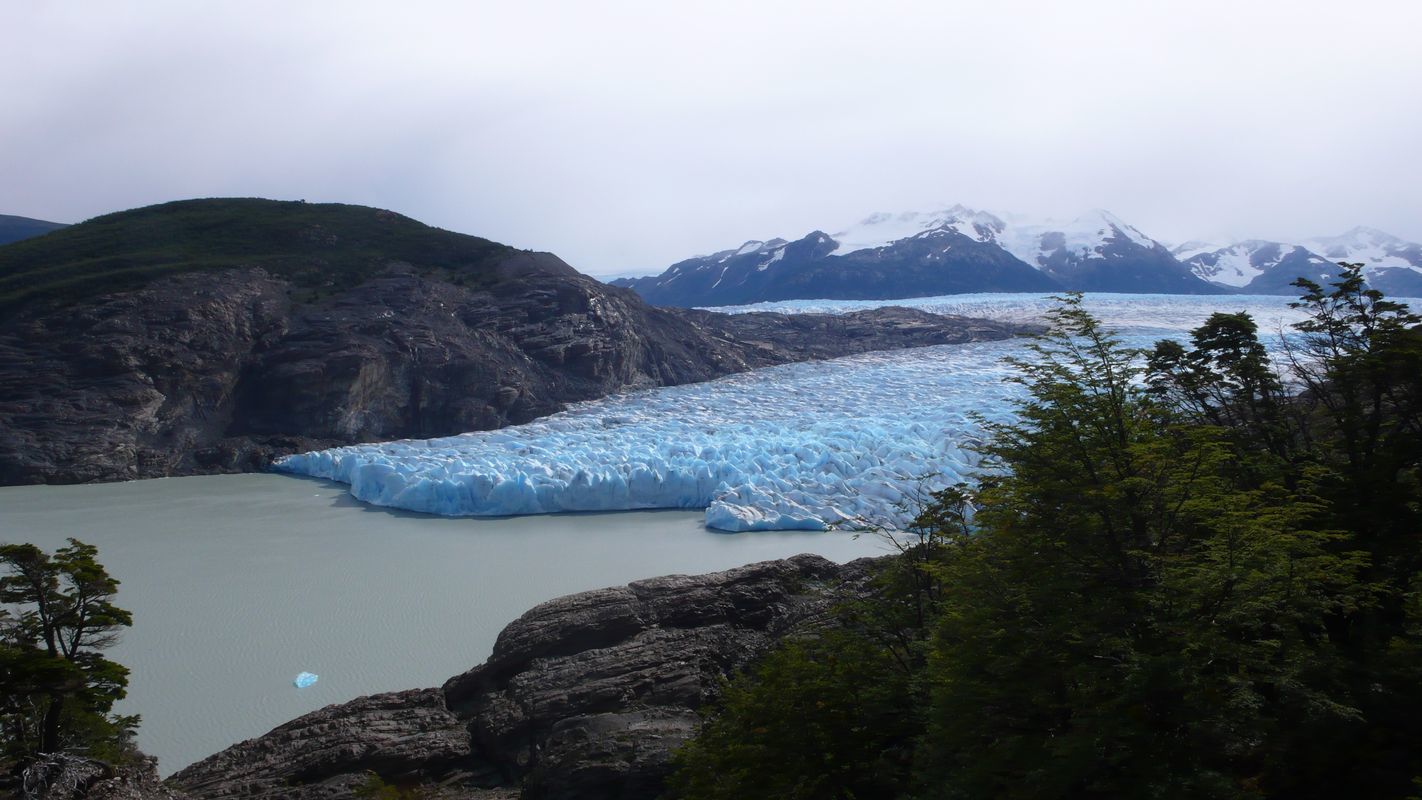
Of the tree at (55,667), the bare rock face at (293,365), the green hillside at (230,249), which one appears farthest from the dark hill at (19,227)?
the tree at (55,667)

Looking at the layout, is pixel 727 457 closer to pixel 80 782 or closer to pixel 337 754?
pixel 337 754

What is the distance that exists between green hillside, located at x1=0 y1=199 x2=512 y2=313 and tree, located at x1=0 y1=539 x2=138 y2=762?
83.4 ft

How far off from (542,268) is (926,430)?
2024cm

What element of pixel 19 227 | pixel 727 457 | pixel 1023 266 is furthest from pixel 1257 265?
pixel 19 227

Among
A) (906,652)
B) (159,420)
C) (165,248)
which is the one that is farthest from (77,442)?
(906,652)

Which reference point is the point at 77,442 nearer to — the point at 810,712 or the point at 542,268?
the point at 542,268

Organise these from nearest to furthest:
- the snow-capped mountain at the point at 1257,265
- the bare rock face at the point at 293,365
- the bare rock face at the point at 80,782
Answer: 1. the bare rock face at the point at 80,782
2. the bare rock face at the point at 293,365
3. the snow-capped mountain at the point at 1257,265

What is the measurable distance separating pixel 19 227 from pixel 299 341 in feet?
239

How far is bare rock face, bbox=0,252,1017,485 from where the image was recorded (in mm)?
24016

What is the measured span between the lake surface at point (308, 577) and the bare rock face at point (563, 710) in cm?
109

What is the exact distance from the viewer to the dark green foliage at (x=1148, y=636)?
392cm

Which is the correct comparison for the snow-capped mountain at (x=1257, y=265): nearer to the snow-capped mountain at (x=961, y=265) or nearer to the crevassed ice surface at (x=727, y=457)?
the snow-capped mountain at (x=961, y=265)

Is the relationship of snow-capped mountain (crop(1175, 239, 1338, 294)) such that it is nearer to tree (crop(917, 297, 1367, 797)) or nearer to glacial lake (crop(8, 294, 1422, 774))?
glacial lake (crop(8, 294, 1422, 774))

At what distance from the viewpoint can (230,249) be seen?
34938 mm
